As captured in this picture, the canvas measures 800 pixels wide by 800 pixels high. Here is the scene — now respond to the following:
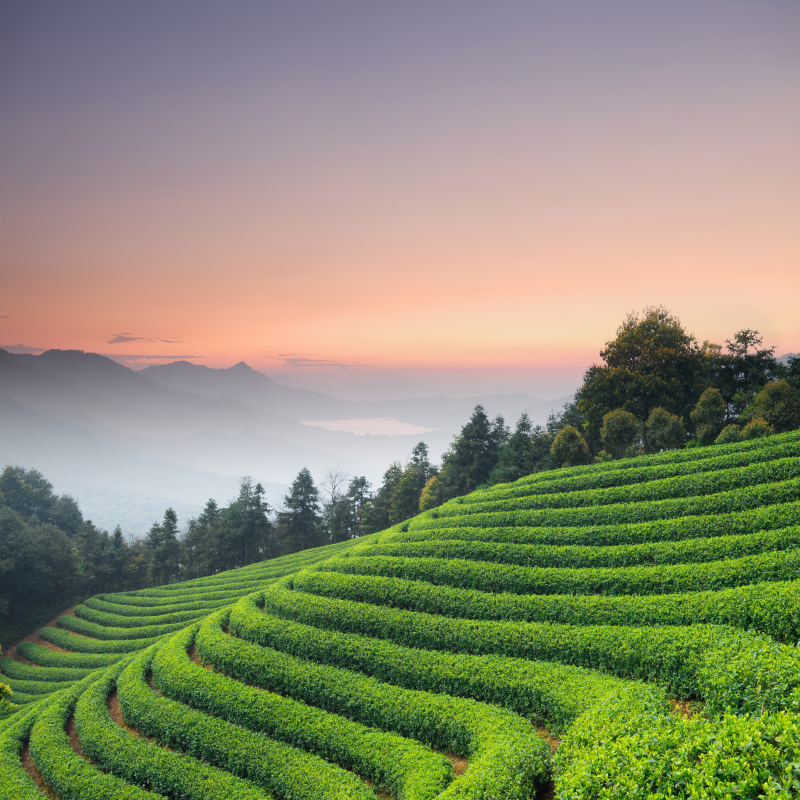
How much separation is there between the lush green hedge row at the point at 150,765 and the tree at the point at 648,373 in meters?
34.9

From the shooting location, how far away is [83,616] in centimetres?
4144

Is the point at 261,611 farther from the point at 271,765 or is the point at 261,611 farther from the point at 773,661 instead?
the point at 773,661

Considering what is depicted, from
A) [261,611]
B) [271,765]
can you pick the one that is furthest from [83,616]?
[271,765]

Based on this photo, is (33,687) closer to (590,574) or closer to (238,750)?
(238,750)

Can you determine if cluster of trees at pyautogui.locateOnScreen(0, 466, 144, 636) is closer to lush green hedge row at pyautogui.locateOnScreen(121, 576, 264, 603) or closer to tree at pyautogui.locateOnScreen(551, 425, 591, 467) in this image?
lush green hedge row at pyautogui.locateOnScreen(121, 576, 264, 603)

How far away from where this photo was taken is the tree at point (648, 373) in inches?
1469

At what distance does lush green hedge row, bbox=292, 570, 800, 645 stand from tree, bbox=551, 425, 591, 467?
2093 cm

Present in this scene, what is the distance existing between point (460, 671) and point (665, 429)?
26.9 metres

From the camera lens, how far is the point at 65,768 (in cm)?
1552

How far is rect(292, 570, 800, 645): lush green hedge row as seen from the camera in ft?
41.0

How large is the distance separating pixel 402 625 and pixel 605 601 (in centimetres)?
749

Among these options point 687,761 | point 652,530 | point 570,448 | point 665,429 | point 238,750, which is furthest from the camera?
point 570,448

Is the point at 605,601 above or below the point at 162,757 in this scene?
above

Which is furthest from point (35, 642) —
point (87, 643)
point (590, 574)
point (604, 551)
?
point (604, 551)
